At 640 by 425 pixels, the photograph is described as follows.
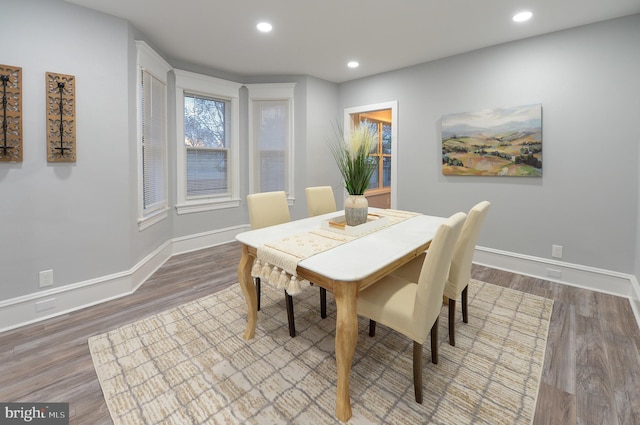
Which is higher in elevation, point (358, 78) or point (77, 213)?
point (358, 78)

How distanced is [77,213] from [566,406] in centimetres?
369

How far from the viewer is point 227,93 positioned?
446 centimetres

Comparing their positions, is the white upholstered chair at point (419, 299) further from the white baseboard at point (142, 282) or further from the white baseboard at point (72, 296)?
the white baseboard at point (72, 296)

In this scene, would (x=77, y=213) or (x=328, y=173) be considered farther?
(x=328, y=173)

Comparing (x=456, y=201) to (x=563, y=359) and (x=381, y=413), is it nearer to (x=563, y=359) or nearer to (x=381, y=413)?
(x=563, y=359)

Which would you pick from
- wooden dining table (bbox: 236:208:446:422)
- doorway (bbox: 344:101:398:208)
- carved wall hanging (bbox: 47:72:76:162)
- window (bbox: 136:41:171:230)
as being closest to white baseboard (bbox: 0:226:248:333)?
window (bbox: 136:41:171:230)

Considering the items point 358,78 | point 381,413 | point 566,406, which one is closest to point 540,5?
point 358,78

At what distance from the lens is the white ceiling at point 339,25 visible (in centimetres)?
256

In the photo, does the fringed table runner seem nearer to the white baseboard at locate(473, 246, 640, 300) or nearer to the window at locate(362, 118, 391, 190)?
the white baseboard at locate(473, 246, 640, 300)

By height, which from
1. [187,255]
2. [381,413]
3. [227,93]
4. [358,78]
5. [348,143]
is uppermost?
[358,78]

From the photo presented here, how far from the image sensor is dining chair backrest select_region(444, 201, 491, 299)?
1.92 metres

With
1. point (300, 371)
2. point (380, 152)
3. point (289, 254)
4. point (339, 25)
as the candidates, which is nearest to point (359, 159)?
point (289, 254)

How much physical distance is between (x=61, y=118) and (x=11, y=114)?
0.94 feet

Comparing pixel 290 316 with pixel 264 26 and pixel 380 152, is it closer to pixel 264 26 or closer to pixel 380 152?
pixel 264 26
